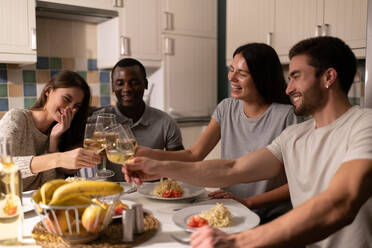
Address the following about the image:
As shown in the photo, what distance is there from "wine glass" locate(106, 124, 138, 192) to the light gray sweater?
67cm

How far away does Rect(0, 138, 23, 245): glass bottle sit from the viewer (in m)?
1.01

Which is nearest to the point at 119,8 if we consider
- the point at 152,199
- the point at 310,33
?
the point at 310,33

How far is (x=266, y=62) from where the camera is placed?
188 cm

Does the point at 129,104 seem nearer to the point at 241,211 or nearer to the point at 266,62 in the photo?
the point at 266,62

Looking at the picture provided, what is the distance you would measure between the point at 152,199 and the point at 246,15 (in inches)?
98.0

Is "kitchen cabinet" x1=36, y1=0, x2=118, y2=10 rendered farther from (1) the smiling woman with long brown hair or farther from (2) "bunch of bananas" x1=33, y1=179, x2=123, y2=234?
(2) "bunch of bananas" x1=33, y1=179, x2=123, y2=234

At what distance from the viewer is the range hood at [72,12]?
2986mm

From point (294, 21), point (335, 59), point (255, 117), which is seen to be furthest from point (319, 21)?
point (335, 59)

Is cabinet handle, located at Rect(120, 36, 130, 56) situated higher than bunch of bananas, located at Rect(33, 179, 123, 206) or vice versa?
cabinet handle, located at Rect(120, 36, 130, 56)

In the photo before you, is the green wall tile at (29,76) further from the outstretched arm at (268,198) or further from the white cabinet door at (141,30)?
the outstretched arm at (268,198)

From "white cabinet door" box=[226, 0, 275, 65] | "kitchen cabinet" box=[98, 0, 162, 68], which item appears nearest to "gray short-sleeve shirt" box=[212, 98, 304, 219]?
"white cabinet door" box=[226, 0, 275, 65]

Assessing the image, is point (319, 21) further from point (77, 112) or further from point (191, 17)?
point (77, 112)

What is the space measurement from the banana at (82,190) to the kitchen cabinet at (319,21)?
2.34m

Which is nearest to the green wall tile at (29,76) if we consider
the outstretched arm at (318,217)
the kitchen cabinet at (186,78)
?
the kitchen cabinet at (186,78)
